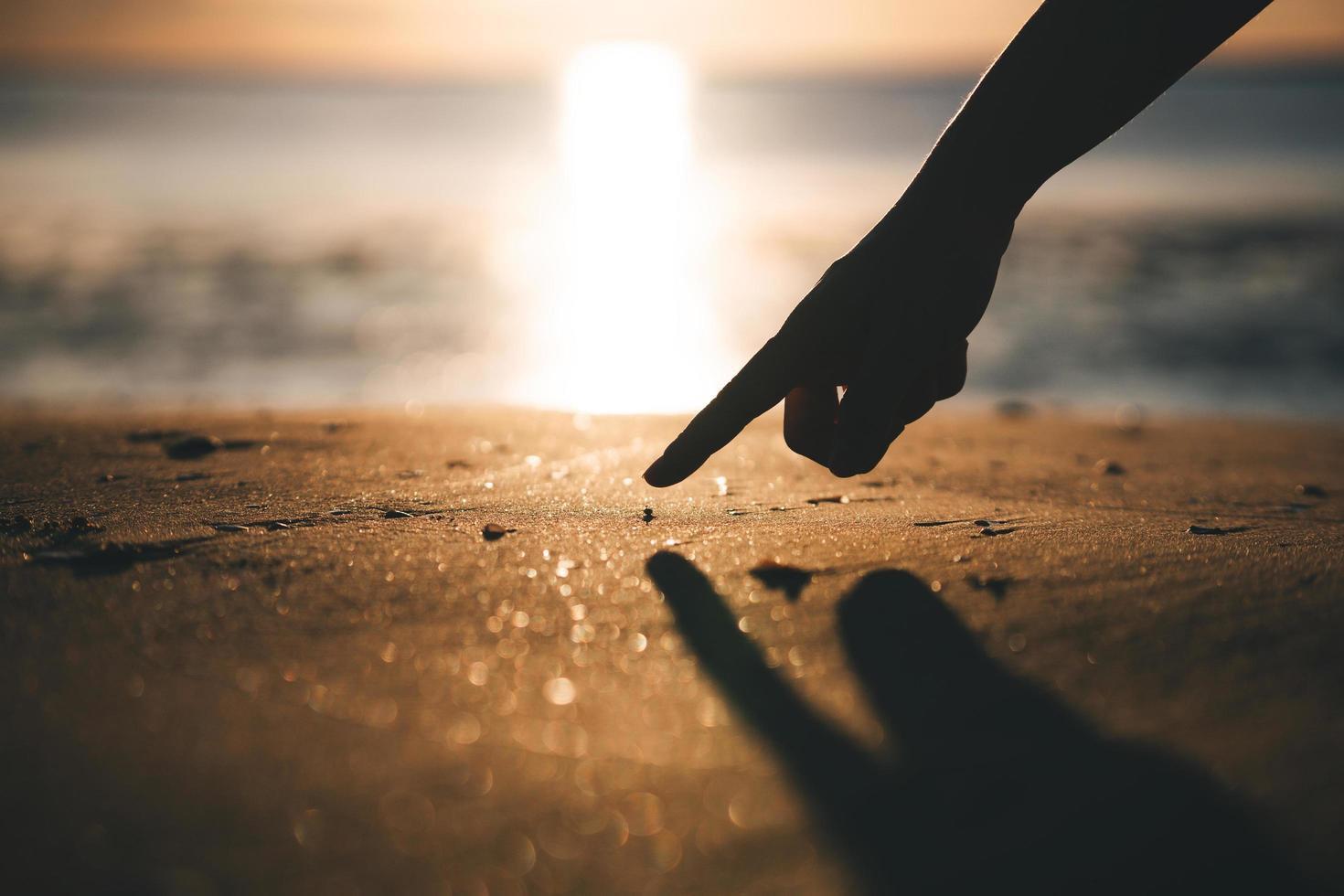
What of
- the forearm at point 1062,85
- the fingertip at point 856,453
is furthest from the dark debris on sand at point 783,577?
the forearm at point 1062,85

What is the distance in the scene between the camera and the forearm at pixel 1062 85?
1601 mm

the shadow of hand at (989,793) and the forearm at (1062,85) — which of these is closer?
the shadow of hand at (989,793)

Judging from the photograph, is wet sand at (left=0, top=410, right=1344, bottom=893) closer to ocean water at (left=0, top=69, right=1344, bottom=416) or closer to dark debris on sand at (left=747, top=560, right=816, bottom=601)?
dark debris on sand at (left=747, top=560, right=816, bottom=601)

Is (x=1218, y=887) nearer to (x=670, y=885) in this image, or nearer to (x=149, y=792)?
(x=670, y=885)

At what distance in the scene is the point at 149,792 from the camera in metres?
1.02

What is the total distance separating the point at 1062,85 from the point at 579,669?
1.18 metres

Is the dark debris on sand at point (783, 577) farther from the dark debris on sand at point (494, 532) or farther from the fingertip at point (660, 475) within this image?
the dark debris on sand at point (494, 532)

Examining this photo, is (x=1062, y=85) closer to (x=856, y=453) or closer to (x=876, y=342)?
(x=876, y=342)

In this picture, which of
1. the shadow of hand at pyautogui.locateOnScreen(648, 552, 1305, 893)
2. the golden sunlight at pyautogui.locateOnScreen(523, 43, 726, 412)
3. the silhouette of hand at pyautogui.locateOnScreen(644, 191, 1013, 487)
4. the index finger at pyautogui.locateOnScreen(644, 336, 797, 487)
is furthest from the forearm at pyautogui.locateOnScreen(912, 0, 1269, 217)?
the golden sunlight at pyautogui.locateOnScreen(523, 43, 726, 412)

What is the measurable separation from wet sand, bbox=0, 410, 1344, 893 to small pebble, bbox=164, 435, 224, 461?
30 centimetres

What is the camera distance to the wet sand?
3.15ft

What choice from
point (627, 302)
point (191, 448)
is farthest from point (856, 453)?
point (627, 302)

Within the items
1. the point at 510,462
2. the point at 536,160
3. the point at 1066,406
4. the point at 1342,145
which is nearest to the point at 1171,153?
the point at 1342,145

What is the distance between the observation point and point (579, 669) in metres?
1.32
